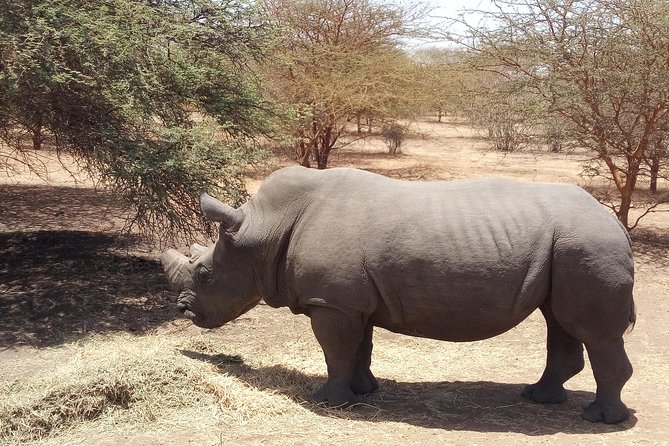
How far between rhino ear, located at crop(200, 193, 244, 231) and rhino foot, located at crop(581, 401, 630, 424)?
295 centimetres

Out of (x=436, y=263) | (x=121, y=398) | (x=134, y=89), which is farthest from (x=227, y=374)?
(x=134, y=89)

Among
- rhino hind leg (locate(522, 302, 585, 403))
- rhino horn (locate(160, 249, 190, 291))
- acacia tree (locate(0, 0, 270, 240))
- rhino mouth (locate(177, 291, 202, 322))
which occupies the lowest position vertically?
rhino hind leg (locate(522, 302, 585, 403))

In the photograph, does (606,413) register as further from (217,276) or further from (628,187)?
(628,187)

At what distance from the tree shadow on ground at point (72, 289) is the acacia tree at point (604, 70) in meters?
7.34

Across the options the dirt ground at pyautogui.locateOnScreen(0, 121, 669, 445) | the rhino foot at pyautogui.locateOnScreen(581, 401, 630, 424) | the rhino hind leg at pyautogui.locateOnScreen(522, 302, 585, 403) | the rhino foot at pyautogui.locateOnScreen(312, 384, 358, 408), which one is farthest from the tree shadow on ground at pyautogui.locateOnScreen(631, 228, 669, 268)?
the rhino foot at pyautogui.locateOnScreen(312, 384, 358, 408)

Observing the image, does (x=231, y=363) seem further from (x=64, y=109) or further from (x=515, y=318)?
(x=64, y=109)

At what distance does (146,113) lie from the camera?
8102 mm

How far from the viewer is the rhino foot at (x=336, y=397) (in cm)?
549

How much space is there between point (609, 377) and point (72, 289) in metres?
5.98

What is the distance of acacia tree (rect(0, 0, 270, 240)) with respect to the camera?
24.8 feet

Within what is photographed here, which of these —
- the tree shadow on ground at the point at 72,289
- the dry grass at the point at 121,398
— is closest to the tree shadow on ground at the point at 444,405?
the dry grass at the point at 121,398

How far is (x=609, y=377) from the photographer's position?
5168mm

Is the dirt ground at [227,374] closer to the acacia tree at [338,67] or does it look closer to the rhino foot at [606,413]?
the rhino foot at [606,413]

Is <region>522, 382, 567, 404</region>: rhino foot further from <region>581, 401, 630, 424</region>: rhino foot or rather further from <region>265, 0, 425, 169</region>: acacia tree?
<region>265, 0, 425, 169</region>: acacia tree
